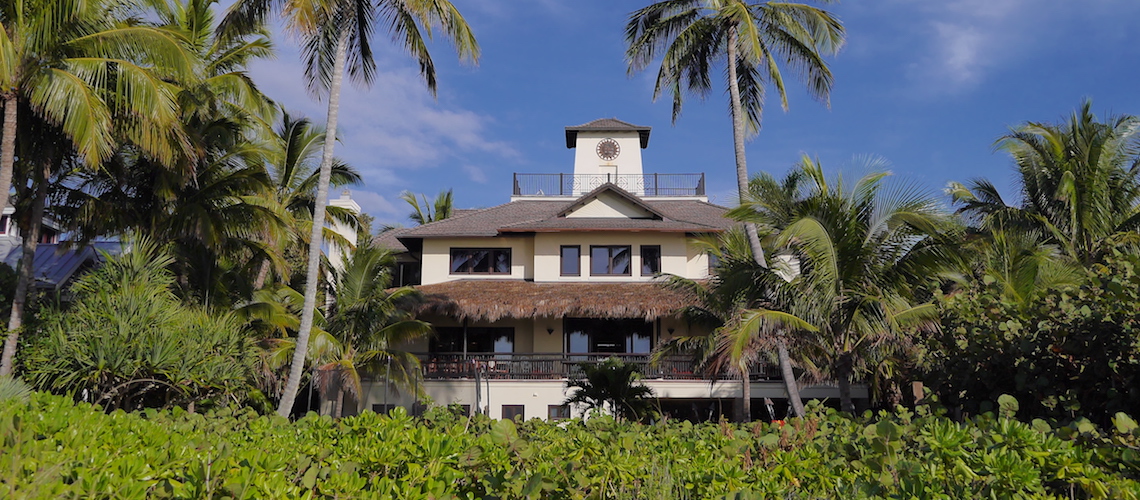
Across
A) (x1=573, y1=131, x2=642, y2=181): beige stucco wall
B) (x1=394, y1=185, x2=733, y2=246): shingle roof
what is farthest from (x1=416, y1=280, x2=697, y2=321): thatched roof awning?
(x1=573, y1=131, x2=642, y2=181): beige stucco wall

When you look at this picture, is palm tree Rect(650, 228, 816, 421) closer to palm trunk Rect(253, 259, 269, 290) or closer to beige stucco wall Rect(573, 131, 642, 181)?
palm trunk Rect(253, 259, 269, 290)

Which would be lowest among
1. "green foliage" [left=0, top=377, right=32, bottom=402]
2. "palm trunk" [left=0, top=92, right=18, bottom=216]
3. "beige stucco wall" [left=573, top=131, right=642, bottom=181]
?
"green foliage" [left=0, top=377, right=32, bottom=402]

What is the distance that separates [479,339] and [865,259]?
14960 millimetres

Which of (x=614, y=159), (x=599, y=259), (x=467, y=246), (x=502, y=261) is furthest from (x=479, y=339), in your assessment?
(x=614, y=159)

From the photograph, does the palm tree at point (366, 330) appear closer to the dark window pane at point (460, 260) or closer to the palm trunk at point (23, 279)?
the dark window pane at point (460, 260)

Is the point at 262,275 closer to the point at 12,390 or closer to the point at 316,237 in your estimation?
the point at 316,237

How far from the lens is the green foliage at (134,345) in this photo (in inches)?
449

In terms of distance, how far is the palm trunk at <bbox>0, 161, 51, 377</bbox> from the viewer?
1183 cm

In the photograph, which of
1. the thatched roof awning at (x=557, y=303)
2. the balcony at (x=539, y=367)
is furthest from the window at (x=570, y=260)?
the balcony at (x=539, y=367)

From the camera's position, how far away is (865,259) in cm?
1116

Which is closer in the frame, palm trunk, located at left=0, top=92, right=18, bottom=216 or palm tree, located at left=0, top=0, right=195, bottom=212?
palm tree, located at left=0, top=0, right=195, bottom=212

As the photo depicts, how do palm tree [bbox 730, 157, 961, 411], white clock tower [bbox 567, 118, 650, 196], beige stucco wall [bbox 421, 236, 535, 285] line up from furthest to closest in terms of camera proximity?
white clock tower [bbox 567, 118, 650, 196] < beige stucco wall [bbox 421, 236, 535, 285] < palm tree [bbox 730, 157, 961, 411]

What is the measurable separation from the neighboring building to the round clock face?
594 cm

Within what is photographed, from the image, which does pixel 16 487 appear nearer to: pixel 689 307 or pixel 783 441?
pixel 783 441
